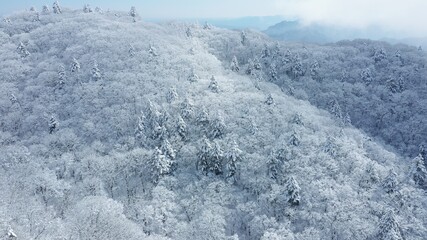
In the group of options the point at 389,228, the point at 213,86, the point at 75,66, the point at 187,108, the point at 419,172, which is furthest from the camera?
the point at 75,66

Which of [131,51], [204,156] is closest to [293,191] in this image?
[204,156]

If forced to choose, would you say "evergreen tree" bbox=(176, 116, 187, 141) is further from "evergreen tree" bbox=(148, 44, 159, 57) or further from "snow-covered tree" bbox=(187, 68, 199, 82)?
"evergreen tree" bbox=(148, 44, 159, 57)

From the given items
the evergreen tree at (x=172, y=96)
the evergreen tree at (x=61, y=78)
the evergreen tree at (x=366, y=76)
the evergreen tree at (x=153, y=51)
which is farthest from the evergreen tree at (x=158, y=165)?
the evergreen tree at (x=366, y=76)

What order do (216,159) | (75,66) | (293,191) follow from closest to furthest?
(293,191)
(216,159)
(75,66)

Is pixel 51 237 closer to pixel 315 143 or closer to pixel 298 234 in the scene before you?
pixel 298 234

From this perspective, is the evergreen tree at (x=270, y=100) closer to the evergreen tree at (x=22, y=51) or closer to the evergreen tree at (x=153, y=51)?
the evergreen tree at (x=153, y=51)

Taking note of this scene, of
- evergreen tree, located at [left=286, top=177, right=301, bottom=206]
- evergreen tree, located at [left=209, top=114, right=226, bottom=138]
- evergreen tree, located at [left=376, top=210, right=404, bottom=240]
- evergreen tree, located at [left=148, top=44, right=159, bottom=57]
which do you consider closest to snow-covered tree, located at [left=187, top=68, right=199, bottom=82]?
evergreen tree, located at [left=148, top=44, right=159, bottom=57]

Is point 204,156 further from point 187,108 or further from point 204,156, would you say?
point 187,108

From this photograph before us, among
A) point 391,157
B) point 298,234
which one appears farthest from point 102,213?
point 391,157
